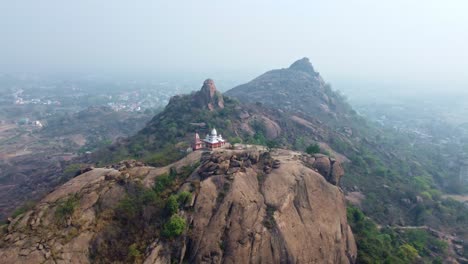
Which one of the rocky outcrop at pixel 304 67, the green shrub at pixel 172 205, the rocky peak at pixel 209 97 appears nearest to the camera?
the green shrub at pixel 172 205

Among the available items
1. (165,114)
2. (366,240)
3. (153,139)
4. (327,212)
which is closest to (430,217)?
(366,240)

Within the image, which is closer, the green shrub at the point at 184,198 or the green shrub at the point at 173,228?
the green shrub at the point at 173,228

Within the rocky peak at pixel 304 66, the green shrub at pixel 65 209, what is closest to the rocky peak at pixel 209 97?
the green shrub at pixel 65 209

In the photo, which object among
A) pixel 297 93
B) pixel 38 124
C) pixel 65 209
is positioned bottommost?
pixel 38 124

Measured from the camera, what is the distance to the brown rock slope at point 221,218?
3219 centimetres

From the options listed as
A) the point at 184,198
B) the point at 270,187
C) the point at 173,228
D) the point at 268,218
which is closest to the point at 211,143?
the point at 270,187

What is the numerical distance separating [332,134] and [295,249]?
76.0 meters

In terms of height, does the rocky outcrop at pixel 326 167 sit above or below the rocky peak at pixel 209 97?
below

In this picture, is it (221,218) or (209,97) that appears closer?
(221,218)

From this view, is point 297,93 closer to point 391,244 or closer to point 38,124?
point 391,244

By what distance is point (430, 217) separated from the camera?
6781 centimetres

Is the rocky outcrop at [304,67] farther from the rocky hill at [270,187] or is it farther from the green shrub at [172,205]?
the green shrub at [172,205]

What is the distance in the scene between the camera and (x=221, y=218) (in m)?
35.9

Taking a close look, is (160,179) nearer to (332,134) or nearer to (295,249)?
(295,249)
